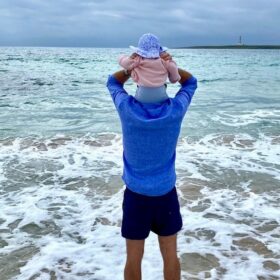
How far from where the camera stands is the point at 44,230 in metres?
5.51

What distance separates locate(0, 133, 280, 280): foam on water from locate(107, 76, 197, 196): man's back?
5.78ft

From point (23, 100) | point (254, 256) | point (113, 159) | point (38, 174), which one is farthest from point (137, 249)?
point (23, 100)

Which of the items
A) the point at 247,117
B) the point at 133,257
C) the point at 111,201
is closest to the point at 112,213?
the point at 111,201

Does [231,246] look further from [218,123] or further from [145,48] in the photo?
[218,123]

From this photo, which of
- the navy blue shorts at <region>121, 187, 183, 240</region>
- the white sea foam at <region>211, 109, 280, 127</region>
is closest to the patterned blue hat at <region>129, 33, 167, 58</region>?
the navy blue shorts at <region>121, 187, 183, 240</region>

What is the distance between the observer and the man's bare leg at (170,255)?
3.24m

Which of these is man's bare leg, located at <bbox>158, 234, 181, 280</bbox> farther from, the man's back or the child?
the child

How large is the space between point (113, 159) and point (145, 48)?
252 inches

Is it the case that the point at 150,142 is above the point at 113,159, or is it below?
above

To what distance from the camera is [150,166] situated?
2980 millimetres

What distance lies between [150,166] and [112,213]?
3.26 meters

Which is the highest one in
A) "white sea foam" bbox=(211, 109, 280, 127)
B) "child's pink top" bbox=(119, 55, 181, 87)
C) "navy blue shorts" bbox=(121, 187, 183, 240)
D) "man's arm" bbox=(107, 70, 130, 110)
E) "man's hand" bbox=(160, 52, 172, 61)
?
"man's hand" bbox=(160, 52, 172, 61)

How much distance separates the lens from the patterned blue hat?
2.82m

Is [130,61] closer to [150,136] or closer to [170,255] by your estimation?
[150,136]
